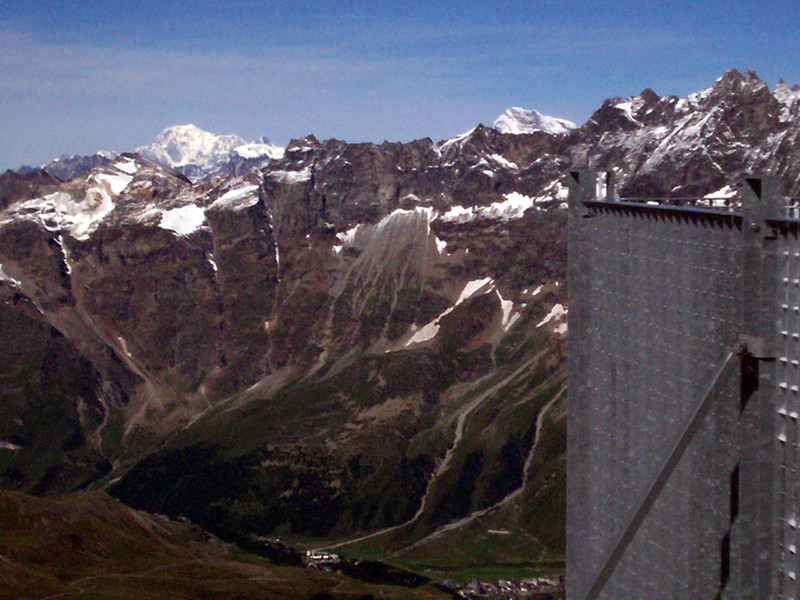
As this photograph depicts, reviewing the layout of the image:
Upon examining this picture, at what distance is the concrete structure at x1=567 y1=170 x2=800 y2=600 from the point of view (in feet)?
150

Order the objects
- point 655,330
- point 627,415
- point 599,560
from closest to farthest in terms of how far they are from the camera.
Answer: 1. point 655,330
2. point 627,415
3. point 599,560

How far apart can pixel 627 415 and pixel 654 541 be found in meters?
7.24

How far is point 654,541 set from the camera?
55.4m

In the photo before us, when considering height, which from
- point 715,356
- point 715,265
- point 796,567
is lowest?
point 796,567

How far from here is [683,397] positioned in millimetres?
52531

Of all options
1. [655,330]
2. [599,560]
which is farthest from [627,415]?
[599,560]

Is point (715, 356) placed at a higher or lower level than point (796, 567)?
higher

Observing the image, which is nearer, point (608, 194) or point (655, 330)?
point (655, 330)

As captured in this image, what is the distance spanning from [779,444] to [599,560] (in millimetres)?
20054

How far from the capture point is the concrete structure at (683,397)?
4572 centimetres

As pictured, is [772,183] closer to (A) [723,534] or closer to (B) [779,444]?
(B) [779,444]

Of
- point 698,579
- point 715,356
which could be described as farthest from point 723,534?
point 715,356

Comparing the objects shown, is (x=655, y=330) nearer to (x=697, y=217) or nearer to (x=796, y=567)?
(x=697, y=217)

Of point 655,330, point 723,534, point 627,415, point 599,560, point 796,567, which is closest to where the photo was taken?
point 796,567
